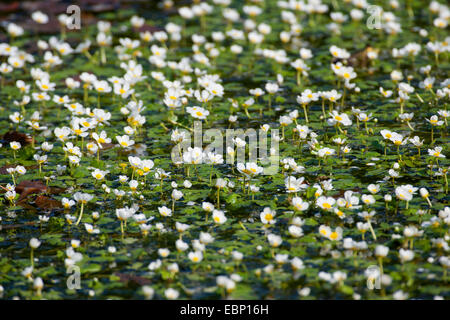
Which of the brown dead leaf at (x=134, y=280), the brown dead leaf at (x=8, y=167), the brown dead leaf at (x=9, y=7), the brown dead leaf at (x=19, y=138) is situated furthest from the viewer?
the brown dead leaf at (x=9, y=7)

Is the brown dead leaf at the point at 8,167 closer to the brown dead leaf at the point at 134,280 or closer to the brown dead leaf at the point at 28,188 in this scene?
the brown dead leaf at the point at 28,188

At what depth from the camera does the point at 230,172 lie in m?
4.55

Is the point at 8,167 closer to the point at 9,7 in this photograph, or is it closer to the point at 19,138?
the point at 19,138

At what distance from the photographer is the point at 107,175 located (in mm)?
4551

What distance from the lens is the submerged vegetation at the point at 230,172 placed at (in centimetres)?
343

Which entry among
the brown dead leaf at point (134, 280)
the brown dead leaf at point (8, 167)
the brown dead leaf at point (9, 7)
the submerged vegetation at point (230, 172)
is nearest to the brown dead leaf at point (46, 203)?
the submerged vegetation at point (230, 172)

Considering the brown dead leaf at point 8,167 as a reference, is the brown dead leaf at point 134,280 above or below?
below

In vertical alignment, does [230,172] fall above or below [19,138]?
below

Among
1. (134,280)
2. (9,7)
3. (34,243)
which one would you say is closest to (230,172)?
(134,280)

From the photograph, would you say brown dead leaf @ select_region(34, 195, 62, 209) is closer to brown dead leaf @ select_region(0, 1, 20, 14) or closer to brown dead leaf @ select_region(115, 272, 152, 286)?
brown dead leaf @ select_region(115, 272, 152, 286)

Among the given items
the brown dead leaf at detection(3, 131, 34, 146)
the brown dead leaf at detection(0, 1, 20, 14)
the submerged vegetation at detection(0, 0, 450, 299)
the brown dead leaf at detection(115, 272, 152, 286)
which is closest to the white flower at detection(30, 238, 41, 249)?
the submerged vegetation at detection(0, 0, 450, 299)

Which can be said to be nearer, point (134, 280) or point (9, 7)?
point (134, 280)

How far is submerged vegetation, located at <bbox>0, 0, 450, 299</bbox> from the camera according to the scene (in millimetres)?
3430

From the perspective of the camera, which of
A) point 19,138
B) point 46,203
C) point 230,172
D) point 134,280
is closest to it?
point 134,280
